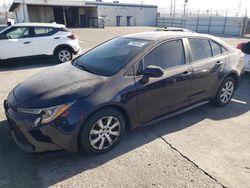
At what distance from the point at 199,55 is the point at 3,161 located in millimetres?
3505

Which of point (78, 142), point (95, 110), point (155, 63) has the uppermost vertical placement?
point (155, 63)

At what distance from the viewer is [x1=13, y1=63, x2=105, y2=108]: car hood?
9.44 ft

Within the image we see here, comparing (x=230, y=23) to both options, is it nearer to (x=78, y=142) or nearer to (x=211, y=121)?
(x=211, y=121)

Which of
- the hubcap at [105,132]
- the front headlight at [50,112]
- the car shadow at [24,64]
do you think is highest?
the front headlight at [50,112]

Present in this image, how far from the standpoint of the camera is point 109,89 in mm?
3090

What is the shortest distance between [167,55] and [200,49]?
2.82ft

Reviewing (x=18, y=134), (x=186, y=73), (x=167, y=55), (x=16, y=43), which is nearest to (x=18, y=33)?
(x=16, y=43)

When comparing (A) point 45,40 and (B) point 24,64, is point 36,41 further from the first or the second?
(B) point 24,64

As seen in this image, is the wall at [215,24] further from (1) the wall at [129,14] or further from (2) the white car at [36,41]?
(2) the white car at [36,41]

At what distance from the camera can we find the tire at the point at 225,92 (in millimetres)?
4677

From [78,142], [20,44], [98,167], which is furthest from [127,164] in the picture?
[20,44]

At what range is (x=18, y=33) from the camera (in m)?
8.26

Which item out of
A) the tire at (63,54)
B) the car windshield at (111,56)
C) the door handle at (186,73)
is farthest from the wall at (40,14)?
the door handle at (186,73)

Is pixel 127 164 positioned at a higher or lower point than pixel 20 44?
lower
